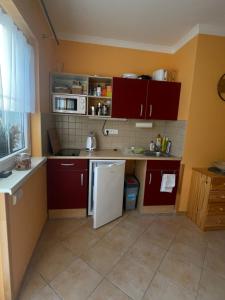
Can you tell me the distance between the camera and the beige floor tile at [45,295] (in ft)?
4.30

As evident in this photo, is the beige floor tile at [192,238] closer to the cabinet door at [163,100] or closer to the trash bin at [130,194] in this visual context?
the trash bin at [130,194]

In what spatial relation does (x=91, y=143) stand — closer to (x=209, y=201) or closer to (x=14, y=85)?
(x=14, y=85)

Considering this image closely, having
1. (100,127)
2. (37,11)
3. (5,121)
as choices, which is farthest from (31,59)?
(100,127)

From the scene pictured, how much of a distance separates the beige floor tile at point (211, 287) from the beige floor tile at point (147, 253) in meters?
0.40

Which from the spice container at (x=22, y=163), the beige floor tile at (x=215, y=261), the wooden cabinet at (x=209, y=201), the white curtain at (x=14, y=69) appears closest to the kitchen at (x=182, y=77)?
the wooden cabinet at (x=209, y=201)

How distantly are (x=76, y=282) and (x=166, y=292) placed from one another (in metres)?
0.77

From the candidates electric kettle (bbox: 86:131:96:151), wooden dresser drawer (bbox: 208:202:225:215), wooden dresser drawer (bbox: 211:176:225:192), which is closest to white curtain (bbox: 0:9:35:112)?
electric kettle (bbox: 86:131:96:151)

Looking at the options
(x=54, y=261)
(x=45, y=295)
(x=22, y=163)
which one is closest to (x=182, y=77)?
(x=22, y=163)

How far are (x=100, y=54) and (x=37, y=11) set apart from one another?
41.4 inches

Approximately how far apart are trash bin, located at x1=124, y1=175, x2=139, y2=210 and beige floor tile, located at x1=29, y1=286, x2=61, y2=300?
149 centimetres

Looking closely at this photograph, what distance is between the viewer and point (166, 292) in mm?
1399

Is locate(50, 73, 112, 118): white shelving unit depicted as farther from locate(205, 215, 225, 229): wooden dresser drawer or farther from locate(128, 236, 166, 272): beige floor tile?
locate(205, 215, 225, 229): wooden dresser drawer

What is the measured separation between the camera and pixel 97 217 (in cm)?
214

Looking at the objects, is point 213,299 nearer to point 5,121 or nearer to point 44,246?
point 44,246
